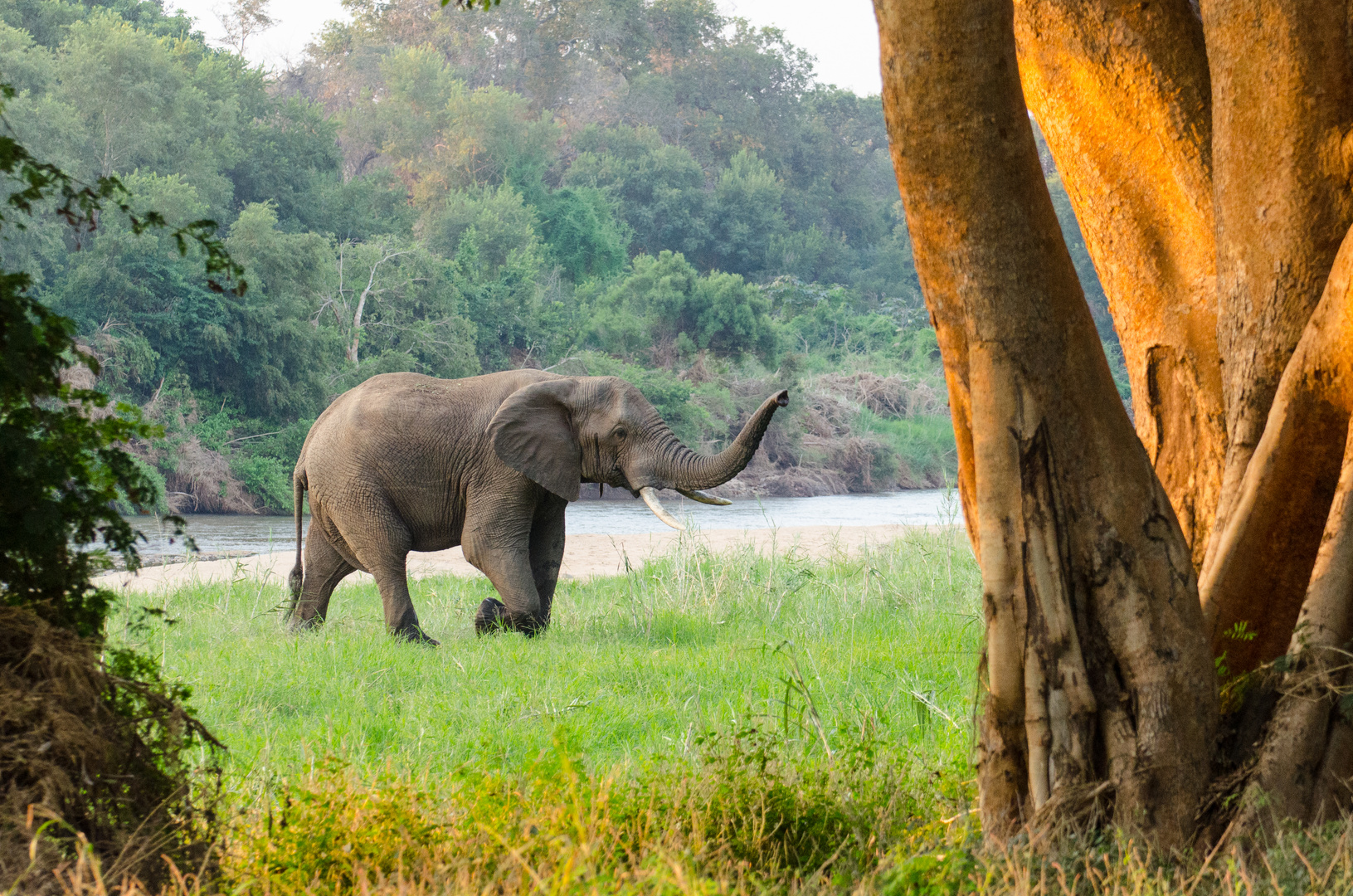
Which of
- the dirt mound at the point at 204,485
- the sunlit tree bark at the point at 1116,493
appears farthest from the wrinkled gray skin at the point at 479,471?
the dirt mound at the point at 204,485

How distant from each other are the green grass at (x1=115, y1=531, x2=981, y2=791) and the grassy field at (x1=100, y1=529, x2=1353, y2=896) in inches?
1.1

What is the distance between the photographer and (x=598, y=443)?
9.35 m

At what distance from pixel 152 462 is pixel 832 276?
3988 centimetres

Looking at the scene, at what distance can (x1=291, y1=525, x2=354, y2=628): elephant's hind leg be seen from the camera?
377 inches

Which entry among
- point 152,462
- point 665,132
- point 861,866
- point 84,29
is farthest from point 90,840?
point 665,132

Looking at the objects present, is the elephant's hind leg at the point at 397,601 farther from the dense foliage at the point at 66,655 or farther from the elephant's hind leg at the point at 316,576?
the dense foliage at the point at 66,655

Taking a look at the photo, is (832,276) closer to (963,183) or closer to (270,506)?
(270,506)

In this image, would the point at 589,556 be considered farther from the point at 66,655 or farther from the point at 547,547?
the point at 66,655

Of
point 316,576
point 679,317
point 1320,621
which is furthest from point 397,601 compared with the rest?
point 679,317

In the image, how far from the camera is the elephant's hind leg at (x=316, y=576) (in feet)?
31.4

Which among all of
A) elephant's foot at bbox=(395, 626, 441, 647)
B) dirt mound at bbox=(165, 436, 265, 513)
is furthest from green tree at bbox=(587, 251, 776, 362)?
elephant's foot at bbox=(395, 626, 441, 647)

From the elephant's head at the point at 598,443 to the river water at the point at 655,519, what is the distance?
10.3 meters

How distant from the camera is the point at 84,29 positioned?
3319 centimetres

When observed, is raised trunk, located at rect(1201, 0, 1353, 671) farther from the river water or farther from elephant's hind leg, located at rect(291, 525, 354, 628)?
the river water
